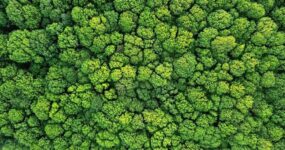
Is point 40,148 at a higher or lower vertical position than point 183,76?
lower

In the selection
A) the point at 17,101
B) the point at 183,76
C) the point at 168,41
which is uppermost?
the point at 168,41

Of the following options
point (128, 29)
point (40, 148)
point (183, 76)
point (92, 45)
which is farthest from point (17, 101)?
point (183, 76)

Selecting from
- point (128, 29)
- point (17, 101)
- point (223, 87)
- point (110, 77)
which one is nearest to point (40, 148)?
point (17, 101)

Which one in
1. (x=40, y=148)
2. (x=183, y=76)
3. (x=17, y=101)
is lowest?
(x=40, y=148)

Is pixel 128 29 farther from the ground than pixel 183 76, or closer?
farther from the ground

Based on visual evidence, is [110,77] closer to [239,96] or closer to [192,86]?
[192,86]

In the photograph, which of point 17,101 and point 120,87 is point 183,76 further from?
point 17,101
